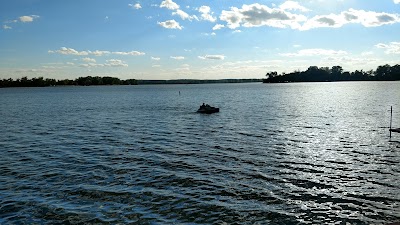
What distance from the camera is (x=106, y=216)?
54.3 feet

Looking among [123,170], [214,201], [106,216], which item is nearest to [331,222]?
[214,201]

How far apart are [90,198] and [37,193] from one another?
380 centimetres

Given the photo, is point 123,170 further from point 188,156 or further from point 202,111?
point 202,111

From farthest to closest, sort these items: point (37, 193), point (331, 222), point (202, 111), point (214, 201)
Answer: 1. point (202, 111)
2. point (37, 193)
3. point (214, 201)
4. point (331, 222)

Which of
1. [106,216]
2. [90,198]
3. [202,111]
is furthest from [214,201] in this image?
[202,111]

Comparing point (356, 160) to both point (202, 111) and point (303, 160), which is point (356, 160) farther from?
point (202, 111)

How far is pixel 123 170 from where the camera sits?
25094 mm

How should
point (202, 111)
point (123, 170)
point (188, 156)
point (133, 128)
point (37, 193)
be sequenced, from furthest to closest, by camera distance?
point (202, 111)
point (133, 128)
point (188, 156)
point (123, 170)
point (37, 193)

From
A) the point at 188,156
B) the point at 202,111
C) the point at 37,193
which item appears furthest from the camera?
the point at 202,111

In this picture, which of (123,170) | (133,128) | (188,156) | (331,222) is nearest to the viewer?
(331,222)

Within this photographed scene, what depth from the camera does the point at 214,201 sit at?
18516 millimetres

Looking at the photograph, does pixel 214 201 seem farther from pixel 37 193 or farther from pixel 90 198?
pixel 37 193

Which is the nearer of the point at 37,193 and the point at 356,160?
the point at 37,193

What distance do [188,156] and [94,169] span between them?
27.9ft
